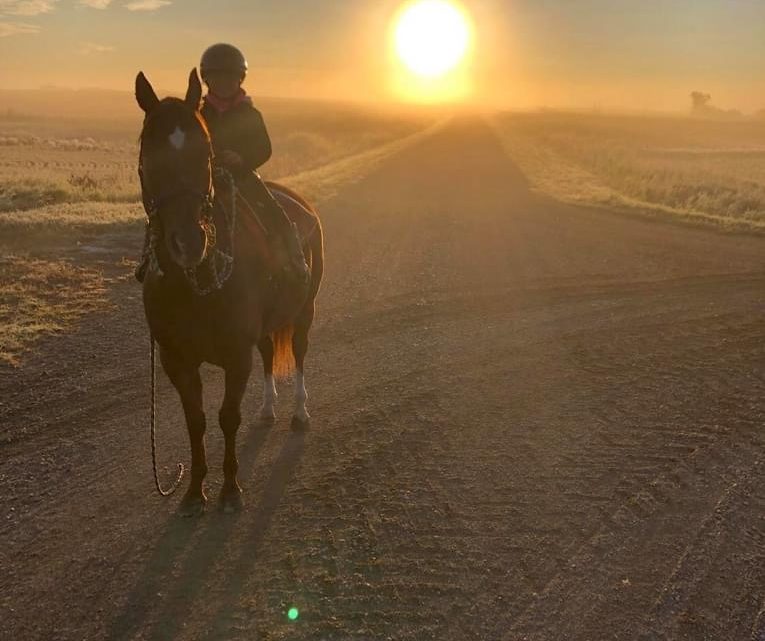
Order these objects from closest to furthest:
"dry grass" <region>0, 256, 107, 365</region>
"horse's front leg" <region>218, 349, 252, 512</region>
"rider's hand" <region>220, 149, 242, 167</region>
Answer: "rider's hand" <region>220, 149, 242, 167</region> < "horse's front leg" <region>218, 349, 252, 512</region> < "dry grass" <region>0, 256, 107, 365</region>

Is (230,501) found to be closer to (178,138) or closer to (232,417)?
(232,417)

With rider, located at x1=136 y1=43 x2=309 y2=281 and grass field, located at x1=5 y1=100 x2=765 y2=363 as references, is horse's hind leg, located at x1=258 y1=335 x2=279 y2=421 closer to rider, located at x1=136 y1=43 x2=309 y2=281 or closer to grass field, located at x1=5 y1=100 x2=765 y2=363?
rider, located at x1=136 y1=43 x2=309 y2=281

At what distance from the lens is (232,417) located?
196 inches

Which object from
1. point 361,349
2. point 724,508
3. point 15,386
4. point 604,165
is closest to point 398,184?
point 604,165

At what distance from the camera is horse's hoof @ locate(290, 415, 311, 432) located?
20.8 feet

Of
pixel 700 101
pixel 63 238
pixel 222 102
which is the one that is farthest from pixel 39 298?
pixel 700 101

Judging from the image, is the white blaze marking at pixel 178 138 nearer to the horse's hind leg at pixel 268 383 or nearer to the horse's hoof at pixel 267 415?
the horse's hind leg at pixel 268 383

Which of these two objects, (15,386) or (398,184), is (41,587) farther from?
(398,184)

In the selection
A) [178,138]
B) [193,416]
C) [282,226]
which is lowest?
[193,416]

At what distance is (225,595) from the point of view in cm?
408

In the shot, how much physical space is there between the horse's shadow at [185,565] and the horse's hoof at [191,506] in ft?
0.15

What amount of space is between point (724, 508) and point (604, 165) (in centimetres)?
3313

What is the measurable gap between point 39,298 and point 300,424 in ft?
18.9

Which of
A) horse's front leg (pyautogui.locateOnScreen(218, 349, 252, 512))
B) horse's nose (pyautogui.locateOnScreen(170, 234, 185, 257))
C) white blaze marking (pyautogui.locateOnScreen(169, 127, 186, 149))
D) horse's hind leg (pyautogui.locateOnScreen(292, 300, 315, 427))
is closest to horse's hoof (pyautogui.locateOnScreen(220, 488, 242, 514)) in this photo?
horse's front leg (pyautogui.locateOnScreen(218, 349, 252, 512))
